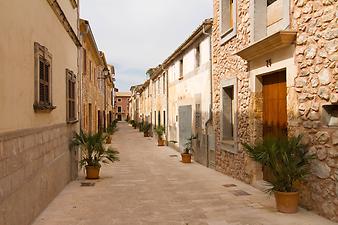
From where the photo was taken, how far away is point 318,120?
5.77m

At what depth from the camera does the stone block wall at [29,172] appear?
435 centimetres

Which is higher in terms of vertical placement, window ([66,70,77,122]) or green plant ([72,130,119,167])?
window ([66,70,77,122])

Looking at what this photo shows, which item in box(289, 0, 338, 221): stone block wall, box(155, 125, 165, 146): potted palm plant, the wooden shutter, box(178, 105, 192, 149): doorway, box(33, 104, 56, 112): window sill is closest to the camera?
box(289, 0, 338, 221): stone block wall

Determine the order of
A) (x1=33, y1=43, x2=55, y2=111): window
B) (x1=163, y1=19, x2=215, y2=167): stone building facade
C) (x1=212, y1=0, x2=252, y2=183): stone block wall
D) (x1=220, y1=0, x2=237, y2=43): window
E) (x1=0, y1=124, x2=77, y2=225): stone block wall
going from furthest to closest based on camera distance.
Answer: (x1=163, y1=19, x2=215, y2=167): stone building facade
(x1=220, y1=0, x2=237, y2=43): window
(x1=212, y1=0, x2=252, y2=183): stone block wall
(x1=33, y1=43, x2=55, y2=111): window
(x1=0, y1=124, x2=77, y2=225): stone block wall

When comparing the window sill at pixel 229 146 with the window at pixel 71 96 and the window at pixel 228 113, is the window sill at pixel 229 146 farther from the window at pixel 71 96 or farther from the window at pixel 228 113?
the window at pixel 71 96

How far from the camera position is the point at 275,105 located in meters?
7.62

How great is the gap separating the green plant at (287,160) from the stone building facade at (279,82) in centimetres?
18

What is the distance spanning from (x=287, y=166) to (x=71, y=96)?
250 inches

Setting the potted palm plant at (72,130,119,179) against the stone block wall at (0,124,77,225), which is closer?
the stone block wall at (0,124,77,225)

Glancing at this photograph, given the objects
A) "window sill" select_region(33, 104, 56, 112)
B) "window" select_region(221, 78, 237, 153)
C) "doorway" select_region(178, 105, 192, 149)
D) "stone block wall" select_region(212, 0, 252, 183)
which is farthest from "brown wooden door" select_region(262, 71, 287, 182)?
"doorway" select_region(178, 105, 192, 149)

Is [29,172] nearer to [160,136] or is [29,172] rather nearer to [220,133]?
[220,133]

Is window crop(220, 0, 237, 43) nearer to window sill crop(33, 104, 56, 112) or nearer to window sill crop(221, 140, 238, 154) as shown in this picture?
window sill crop(221, 140, 238, 154)

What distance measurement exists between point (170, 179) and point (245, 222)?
424cm

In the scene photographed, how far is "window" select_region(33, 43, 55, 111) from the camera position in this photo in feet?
19.0
